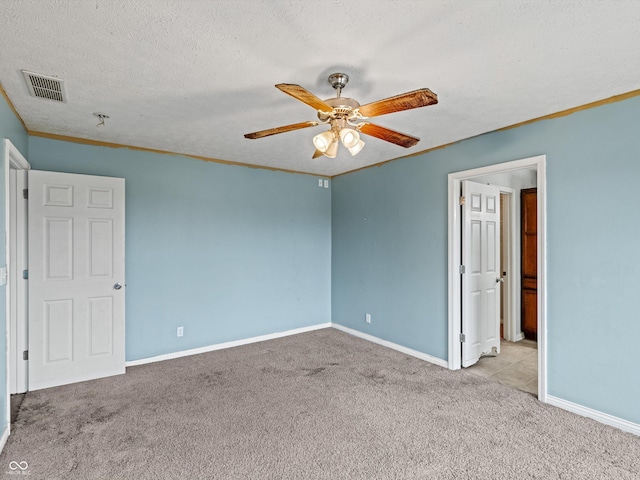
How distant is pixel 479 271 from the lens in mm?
3836

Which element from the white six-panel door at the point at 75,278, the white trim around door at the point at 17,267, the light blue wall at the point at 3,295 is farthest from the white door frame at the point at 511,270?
the white trim around door at the point at 17,267

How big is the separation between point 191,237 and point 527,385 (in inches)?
151

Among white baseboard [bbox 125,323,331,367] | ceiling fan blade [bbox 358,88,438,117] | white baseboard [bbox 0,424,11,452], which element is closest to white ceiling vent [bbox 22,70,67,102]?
ceiling fan blade [bbox 358,88,438,117]

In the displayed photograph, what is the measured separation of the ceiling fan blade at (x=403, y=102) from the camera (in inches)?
65.4

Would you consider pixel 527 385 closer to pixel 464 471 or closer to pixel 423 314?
pixel 423 314

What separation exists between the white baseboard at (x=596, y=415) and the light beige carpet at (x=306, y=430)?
0.06m

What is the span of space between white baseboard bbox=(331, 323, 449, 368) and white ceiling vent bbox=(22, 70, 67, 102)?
13.1 ft

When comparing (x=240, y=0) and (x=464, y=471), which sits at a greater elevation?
(x=240, y=0)

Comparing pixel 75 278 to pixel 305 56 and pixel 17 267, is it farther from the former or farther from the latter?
pixel 305 56

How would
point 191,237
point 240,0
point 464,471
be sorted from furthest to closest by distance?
point 191,237, point 464,471, point 240,0

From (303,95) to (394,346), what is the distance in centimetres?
335

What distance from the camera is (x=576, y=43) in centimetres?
179

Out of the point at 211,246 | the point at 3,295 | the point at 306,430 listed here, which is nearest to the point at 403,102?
the point at 306,430

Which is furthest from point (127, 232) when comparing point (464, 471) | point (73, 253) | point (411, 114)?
point (464, 471)
